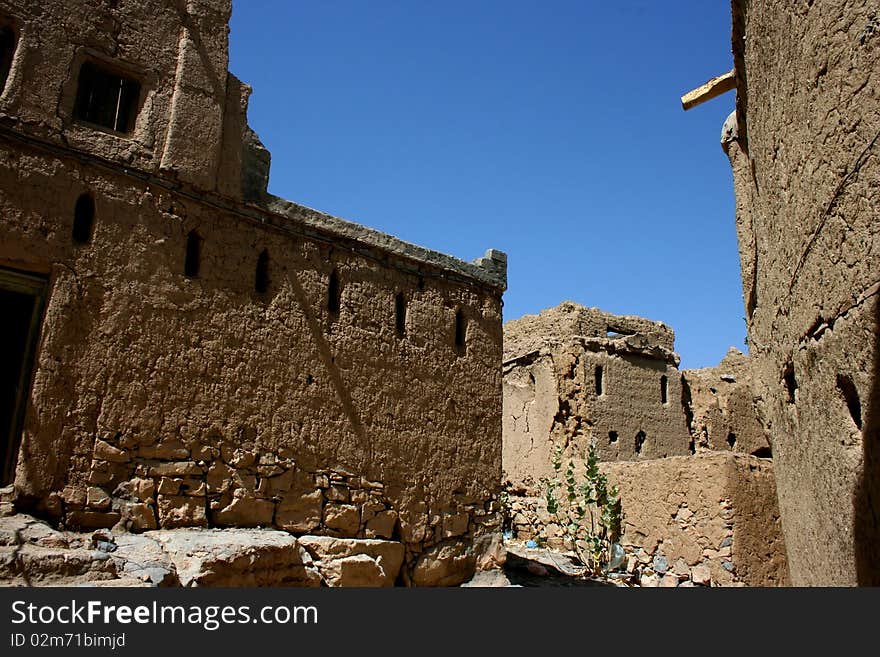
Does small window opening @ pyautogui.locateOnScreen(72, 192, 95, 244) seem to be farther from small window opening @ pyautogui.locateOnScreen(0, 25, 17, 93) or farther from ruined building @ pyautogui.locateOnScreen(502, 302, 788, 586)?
ruined building @ pyautogui.locateOnScreen(502, 302, 788, 586)

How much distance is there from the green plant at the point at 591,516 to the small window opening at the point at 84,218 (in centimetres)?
777

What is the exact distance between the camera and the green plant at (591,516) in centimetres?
1130

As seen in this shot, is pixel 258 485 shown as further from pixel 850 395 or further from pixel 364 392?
pixel 850 395

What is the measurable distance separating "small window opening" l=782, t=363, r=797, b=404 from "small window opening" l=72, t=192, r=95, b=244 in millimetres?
4976

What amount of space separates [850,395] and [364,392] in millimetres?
4717

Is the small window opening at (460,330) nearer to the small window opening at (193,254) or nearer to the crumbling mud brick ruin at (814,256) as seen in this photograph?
the small window opening at (193,254)

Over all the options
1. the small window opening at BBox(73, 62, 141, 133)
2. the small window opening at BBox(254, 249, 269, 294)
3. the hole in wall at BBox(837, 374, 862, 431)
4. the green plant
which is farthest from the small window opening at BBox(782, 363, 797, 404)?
the green plant

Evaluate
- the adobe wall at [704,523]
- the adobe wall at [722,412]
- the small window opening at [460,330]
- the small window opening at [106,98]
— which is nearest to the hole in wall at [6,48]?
the small window opening at [106,98]

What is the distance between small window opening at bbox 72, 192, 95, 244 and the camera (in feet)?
19.6

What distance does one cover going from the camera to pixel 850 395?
11.4 ft

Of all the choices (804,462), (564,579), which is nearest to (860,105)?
(804,462)

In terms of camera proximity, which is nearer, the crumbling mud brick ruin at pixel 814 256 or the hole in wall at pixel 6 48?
the crumbling mud brick ruin at pixel 814 256

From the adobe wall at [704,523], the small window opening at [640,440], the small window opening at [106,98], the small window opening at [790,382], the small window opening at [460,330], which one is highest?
the small window opening at [106,98]

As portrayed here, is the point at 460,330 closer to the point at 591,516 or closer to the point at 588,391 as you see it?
the point at 591,516
